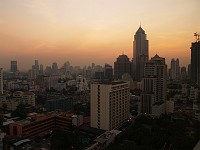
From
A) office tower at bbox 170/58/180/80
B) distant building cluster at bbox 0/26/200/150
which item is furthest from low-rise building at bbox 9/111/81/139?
office tower at bbox 170/58/180/80

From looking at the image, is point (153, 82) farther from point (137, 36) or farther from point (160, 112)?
point (137, 36)

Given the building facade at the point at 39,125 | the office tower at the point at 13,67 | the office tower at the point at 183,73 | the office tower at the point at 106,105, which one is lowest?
the building facade at the point at 39,125

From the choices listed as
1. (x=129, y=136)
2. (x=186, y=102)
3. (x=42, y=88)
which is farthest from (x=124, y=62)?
(x=129, y=136)

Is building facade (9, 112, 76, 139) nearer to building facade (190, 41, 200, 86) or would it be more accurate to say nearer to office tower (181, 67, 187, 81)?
building facade (190, 41, 200, 86)

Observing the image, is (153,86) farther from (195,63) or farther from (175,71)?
(175,71)

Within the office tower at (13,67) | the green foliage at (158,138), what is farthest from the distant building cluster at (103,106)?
the office tower at (13,67)

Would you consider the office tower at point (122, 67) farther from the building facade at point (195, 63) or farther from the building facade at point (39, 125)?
the building facade at point (39, 125)
